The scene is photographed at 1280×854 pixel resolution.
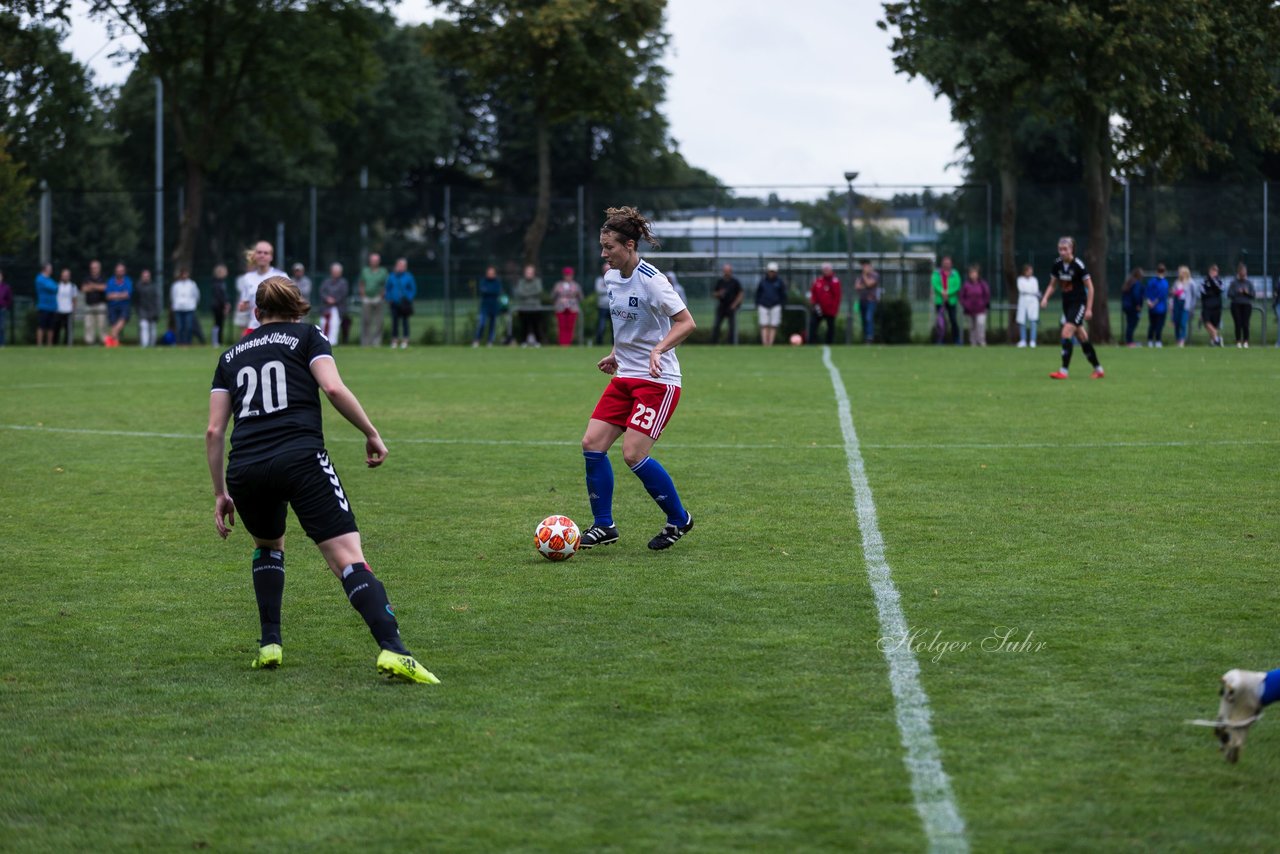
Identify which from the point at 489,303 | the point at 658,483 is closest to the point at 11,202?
the point at 489,303

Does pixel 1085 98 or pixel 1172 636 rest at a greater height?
pixel 1085 98

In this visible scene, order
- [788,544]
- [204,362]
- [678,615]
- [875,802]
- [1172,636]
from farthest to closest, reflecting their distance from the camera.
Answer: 1. [204,362]
2. [788,544]
3. [678,615]
4. [1172,636]
5. [875,802]

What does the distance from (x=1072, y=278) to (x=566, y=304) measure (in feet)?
49.0

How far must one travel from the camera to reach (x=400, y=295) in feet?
111

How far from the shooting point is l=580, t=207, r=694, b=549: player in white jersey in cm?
884

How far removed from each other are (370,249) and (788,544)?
31158 millimetres

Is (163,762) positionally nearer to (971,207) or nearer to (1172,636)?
(1172,636)

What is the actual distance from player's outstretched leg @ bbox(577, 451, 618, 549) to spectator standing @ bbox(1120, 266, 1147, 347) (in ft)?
86.7

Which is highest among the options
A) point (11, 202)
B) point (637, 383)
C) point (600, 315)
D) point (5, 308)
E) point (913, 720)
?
point (11, 202)

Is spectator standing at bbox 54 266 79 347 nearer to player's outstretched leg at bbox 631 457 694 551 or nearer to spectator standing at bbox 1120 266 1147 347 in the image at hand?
spectator standing at bbox 1120 266 1147 347

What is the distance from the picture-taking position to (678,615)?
717 cm

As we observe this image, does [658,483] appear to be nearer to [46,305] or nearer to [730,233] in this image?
[46,305]

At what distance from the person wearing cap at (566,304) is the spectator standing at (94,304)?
10.1 meters

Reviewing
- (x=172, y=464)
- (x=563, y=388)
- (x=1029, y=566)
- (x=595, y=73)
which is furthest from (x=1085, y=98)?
(x=1029, y=566)
